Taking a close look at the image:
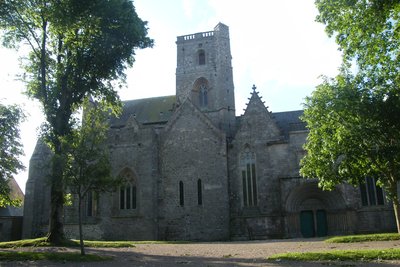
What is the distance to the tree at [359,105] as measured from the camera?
16.1 metres

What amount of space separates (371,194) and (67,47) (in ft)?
74.4

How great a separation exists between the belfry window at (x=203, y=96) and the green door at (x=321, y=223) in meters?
17.4

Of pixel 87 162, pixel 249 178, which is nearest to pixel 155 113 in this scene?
pixel 249 178

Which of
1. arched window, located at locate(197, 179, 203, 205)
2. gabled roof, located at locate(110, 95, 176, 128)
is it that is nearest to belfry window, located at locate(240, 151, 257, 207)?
arched window, located at locate(197, 179, 203, 205)

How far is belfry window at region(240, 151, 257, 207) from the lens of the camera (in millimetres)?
30859

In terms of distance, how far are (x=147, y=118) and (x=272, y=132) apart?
46.3 feet

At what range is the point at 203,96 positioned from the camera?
42.9 meters

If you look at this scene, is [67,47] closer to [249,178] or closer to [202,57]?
[249,178]

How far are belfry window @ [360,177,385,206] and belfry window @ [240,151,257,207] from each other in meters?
7.75

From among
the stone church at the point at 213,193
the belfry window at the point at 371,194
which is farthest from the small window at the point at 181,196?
the belfry window at the point at 371,194

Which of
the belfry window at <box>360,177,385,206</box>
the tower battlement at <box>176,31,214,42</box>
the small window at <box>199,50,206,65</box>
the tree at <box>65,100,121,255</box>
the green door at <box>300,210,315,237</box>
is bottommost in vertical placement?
the green door at <box>300,210,315,237</box>

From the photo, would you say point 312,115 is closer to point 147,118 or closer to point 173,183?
point 173,183

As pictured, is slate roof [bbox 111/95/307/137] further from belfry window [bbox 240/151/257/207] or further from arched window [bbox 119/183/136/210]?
arched window [bbox 119/183/136/210]

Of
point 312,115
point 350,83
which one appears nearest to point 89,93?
point 312,115
